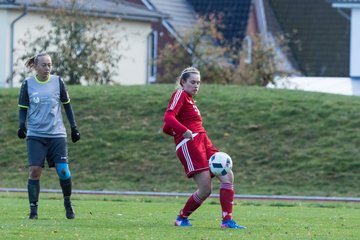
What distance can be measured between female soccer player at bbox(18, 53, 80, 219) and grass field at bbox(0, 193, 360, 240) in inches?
25.1

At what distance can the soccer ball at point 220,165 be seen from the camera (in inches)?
490

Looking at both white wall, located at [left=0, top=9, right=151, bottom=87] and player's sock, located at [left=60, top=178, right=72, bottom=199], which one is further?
white wall, located at [left=0, top=9, right=151, bottom=87]

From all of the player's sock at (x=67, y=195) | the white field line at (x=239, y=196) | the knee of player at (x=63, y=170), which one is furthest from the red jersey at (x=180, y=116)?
the white field line at (x=239, y=196)

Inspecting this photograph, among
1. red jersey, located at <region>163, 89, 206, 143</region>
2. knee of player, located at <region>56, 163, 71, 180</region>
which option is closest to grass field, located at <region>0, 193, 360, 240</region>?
knee of player, located at <region>56, 163, 71, 180</region>

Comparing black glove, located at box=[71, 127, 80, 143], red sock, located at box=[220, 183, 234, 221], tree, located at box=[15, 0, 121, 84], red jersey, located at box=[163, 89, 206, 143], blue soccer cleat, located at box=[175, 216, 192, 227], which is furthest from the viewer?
tree, located at box=[15, 0, 121, 84]

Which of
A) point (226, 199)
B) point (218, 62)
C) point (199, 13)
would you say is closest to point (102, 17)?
point (218, 62)

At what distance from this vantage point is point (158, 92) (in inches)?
1224

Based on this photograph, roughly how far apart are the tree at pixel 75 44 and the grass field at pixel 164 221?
1582 cm

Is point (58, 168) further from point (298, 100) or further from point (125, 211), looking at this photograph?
point (298, 100)

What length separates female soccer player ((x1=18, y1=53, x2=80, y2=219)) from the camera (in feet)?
44.4

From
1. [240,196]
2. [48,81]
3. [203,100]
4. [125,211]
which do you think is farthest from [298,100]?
[48,81]

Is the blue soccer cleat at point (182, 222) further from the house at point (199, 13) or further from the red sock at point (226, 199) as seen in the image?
the house at point (199, 13)

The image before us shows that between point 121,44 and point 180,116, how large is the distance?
29159 mm

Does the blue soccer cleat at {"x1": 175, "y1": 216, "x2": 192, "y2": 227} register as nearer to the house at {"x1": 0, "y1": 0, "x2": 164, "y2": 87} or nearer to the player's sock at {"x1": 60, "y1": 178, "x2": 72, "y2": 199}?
the player's sock at {"x1": 60, "y1": 178, "x2": 72, "y2": 199}
